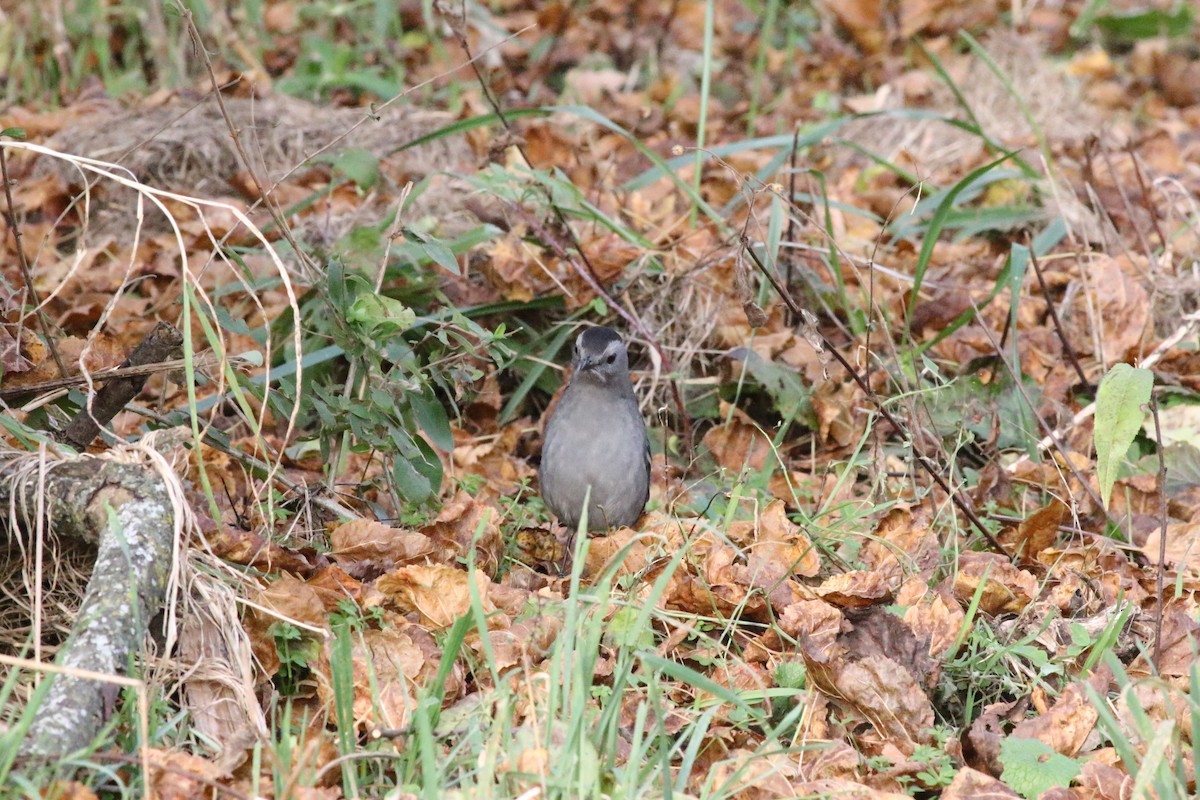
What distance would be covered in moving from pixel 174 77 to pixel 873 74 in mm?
4499

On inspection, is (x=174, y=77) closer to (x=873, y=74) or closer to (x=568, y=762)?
(x=873, y=74)

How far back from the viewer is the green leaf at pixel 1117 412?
346 cm

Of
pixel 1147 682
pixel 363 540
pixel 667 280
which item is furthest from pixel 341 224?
pixel 1147 682

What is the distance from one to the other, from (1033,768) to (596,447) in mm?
1920

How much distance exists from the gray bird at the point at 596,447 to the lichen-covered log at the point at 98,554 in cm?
169

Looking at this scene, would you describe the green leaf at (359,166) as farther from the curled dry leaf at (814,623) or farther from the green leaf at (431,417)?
the curled dry leaf at (814,623)

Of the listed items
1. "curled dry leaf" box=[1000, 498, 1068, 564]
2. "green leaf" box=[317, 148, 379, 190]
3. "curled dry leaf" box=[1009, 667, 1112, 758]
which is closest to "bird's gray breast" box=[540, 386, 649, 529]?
"curled dry leaf" box=[1000, 498, 1068, 564]

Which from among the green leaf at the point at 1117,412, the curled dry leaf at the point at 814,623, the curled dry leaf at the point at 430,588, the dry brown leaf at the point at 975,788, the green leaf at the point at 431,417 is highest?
the green leaf at the point at 1117,412

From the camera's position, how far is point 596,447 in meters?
4.50

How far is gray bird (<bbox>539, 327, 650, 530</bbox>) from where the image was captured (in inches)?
178

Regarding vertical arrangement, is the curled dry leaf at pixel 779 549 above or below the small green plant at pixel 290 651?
below

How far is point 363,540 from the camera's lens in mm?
3865

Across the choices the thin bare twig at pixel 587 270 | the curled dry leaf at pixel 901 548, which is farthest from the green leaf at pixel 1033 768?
the thin bare twig at pixel 587 270

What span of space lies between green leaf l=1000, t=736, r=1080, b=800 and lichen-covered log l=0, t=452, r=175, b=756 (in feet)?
6.52
